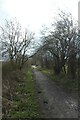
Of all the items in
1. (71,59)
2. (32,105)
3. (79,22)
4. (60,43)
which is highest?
(79,22)

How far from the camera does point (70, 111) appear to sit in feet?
36.1

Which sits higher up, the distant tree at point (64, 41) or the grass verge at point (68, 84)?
the distant tree at point (64, 41)

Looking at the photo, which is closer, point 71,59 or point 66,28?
point 71,59

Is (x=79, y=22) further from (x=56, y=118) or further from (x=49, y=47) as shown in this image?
(x=56, y=118)

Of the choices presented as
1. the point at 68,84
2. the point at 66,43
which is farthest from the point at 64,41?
the point at 68,84

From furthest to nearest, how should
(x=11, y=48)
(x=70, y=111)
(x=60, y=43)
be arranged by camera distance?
(x=11, y=48) < (x=60, y=43) < (x=70, y=111)

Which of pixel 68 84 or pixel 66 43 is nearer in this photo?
pixel 68 84

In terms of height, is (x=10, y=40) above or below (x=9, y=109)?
above

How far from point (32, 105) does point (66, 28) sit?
19.6 meters

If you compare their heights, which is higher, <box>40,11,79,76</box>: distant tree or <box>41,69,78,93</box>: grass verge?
<box>40,11,79,76</box>: distant tree

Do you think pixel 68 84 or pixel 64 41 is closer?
pixel 68 84

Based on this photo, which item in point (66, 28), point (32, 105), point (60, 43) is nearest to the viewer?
point (32, 105)

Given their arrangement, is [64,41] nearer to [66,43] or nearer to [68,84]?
[66,43]

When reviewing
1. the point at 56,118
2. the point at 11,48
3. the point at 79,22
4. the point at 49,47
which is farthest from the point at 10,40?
the point at 56,118
